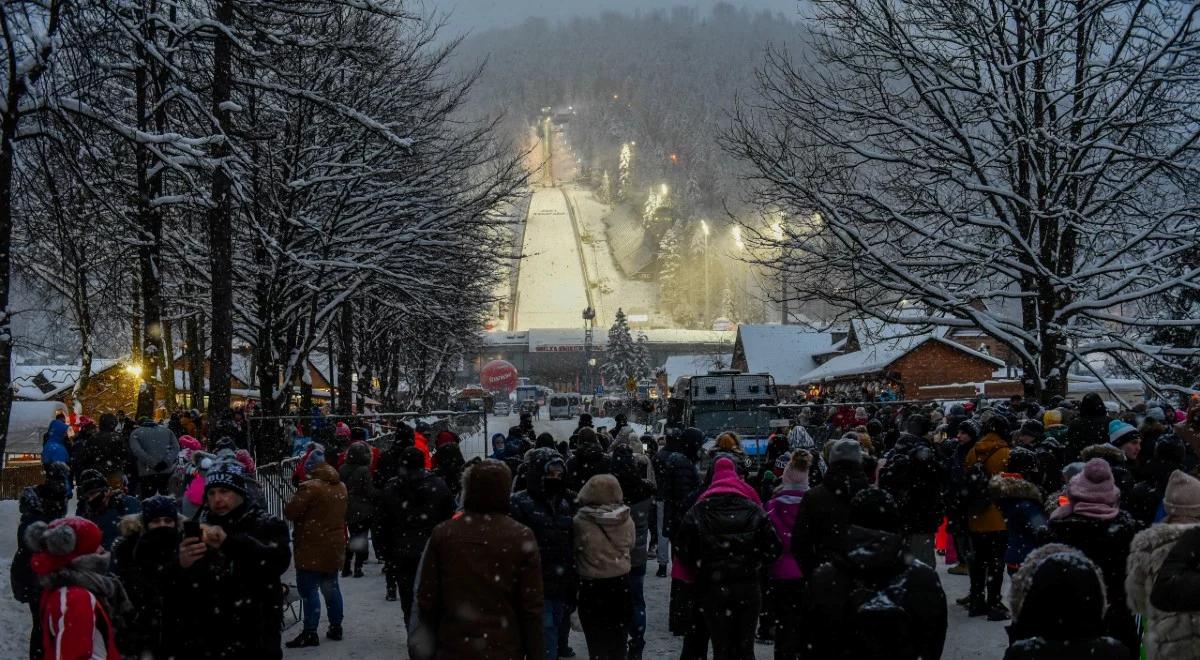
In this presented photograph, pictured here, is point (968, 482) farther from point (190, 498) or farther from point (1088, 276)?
point (1088, 276)

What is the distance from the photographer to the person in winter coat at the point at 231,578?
5445 millimetres

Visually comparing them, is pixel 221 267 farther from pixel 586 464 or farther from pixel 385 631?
pixel 586 464

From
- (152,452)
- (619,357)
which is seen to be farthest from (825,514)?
(619,357)

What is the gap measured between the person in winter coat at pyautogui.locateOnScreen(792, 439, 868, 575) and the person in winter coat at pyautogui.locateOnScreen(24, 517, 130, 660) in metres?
4.23

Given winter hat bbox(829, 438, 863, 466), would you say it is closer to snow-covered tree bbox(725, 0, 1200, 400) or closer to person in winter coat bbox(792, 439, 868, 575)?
person in winter coat bbox(792, 439, 868, 575)

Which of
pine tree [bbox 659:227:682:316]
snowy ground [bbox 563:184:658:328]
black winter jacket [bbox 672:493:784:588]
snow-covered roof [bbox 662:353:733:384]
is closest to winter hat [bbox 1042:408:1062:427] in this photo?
black winter jacket [bbox 672:493:784:588]

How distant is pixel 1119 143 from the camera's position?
57.9 feet

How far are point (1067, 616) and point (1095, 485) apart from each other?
8.24ft

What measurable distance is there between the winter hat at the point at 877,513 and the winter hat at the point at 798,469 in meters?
3.61

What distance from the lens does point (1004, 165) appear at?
19141 millimetres

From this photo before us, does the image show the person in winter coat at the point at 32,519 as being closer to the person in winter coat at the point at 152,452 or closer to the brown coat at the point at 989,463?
the person in winter coat at the point at 152,452

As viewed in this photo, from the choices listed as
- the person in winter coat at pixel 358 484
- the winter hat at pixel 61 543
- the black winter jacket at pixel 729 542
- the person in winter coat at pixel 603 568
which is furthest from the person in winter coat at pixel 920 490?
the winter hat at pixel 61 543

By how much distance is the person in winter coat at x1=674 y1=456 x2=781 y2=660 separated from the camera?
725 cm


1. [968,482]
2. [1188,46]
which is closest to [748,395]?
[1188,46]
